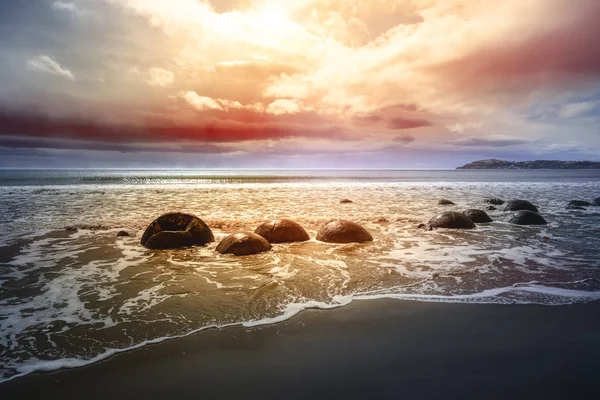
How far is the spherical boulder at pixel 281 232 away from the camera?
9805mm

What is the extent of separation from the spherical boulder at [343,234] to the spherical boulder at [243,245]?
2.12m

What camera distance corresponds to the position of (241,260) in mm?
7801

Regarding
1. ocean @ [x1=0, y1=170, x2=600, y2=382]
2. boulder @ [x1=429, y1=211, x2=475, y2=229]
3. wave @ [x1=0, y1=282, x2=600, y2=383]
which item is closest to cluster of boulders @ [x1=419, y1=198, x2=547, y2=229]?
boulder @ [x1=429, y1=211, x2=475, y2=229]

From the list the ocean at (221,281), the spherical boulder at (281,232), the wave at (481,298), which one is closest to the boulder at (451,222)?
the ocean at (221,281)

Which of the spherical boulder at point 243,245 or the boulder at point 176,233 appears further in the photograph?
the boulder at point 176,233

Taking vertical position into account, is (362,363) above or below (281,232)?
below

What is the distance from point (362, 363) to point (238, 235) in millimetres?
5793

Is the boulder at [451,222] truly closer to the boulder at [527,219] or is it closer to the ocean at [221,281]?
the ocean at [221,281]

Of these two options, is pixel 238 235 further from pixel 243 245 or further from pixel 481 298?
pixel 481 298

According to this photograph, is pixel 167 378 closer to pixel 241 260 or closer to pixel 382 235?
pixel 241 260

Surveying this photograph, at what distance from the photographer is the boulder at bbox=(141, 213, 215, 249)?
9.09 meters

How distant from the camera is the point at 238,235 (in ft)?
28.6

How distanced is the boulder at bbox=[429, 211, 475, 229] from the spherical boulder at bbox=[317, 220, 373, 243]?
380 cm

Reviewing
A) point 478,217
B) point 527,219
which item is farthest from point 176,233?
point 527,219
